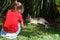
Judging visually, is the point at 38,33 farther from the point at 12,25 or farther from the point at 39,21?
the point at 39,21

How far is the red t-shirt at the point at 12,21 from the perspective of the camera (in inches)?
276

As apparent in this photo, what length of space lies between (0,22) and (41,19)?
1297 millimetres

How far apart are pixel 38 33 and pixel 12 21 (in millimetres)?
847

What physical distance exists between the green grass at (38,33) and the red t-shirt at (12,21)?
259 mm

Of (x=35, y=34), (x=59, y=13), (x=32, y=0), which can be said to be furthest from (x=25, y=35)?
(x=59, y=13)

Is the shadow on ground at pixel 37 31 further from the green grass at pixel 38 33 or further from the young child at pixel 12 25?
the young child at pixel 12 25

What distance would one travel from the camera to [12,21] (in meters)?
7.06

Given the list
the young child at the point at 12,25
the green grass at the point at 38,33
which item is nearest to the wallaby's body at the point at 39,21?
the green grass at the point at 38,33

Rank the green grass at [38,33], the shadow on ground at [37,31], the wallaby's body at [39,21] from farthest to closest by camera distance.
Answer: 1. the wallaby's body at [39,21]
2. the shadow on ground at [37,31]
3. the green grass at [38,33]

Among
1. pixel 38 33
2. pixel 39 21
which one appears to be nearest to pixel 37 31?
pixel 38 33

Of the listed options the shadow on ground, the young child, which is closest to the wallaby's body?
the shadow on ground

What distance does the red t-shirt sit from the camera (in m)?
7.00

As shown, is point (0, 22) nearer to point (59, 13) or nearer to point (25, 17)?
point (25, 17)

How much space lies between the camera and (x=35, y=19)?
28.8ft
